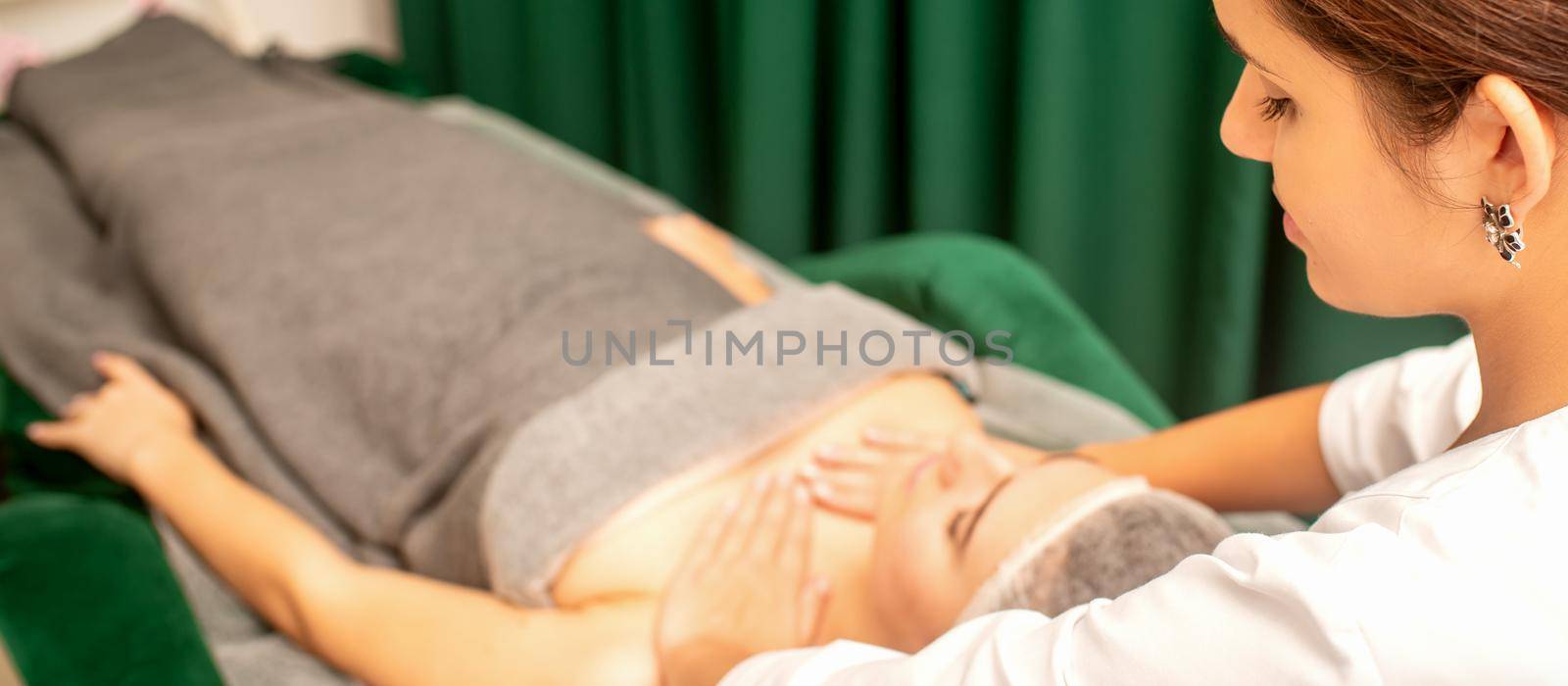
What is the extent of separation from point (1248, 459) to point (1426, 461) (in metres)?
0.43

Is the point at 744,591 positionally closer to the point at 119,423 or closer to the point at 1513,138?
the point at 1513,138

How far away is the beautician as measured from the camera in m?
0.49

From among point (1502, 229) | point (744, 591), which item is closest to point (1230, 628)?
point (1502, 229)

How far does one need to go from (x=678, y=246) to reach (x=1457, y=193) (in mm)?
1129

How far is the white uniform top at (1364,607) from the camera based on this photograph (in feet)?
1.59

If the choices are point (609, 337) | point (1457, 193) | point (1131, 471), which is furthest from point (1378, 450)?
point (609, 337)

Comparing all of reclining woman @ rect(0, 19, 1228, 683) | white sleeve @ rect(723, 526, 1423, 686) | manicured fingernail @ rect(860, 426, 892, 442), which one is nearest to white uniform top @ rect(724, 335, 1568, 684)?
white sleeve @ rect(723, 526, 1423, 686)

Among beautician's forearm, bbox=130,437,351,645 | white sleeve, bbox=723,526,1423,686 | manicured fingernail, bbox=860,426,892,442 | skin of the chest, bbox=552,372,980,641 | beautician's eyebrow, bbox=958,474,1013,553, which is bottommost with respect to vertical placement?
beautician's forearm, bbox=130,437,351,645

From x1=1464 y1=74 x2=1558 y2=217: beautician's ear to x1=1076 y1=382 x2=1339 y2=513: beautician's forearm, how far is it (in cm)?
46

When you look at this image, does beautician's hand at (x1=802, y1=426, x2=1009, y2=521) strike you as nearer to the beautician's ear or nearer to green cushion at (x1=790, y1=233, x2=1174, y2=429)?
green cushion at (x1=790, y1=233, x2=1174, y2=429)

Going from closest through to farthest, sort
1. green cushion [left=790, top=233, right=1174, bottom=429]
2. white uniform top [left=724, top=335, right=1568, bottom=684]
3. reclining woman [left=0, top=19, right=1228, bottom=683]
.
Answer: white uniform top [left=724, top=335, right=1568, bottom=684]
reclining woman [left=0, top=19, right=1228, bottom=683]
green cushion [left=790, top=233, right=1174, bottom=429]

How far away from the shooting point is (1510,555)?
1.61 ft

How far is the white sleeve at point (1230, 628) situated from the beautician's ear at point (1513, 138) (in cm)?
17

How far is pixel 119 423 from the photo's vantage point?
1.28 metres
